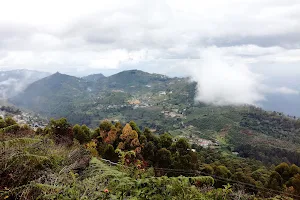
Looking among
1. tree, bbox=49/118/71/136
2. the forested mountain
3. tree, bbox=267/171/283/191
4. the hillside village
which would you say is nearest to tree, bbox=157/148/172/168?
tree, bbox=267/171/283/191

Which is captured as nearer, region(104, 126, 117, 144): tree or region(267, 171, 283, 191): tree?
region(267, 171, 283, 191): tree

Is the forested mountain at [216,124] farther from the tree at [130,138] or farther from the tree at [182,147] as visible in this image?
the tree at [130,138]

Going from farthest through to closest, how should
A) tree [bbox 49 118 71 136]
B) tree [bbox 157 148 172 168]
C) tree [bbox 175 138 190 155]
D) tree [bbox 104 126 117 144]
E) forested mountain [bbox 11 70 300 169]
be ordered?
forested mountain [bbox 11 70 300 169]
tree [bbox 175 138 190 155]
tree [bbox 104 126 117 144]
tree [bbox 49 118 71 136]
tree [bbox 157 148 172 168]

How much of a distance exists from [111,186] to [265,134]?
119241 millimetres

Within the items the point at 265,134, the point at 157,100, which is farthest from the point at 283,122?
the point at 157,100

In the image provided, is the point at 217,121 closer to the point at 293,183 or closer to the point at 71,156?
the point at 293,183

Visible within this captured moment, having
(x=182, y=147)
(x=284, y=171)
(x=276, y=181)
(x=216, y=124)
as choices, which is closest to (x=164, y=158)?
(x=182, y=147)

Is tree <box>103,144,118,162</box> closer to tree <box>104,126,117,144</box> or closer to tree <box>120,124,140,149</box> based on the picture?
tree <box>120,124,140,149</box>

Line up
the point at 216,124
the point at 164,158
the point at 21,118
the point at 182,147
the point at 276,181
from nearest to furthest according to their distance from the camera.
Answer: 1. the point at 276,181
2. the point at 164,158
3. the point at 182,147
4. the point at 21,118
5. the point at 216,124

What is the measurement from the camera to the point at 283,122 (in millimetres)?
120625

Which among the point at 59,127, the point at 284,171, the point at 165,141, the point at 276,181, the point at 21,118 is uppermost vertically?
the point at 59,127

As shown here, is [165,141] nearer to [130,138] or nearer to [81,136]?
[130,138]

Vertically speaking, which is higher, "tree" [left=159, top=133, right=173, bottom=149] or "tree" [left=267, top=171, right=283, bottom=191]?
"tree" [left=159, top=133, right=173, bottom=149]

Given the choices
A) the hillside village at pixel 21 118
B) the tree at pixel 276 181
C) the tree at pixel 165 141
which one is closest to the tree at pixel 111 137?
the tree at pixel 165 141
